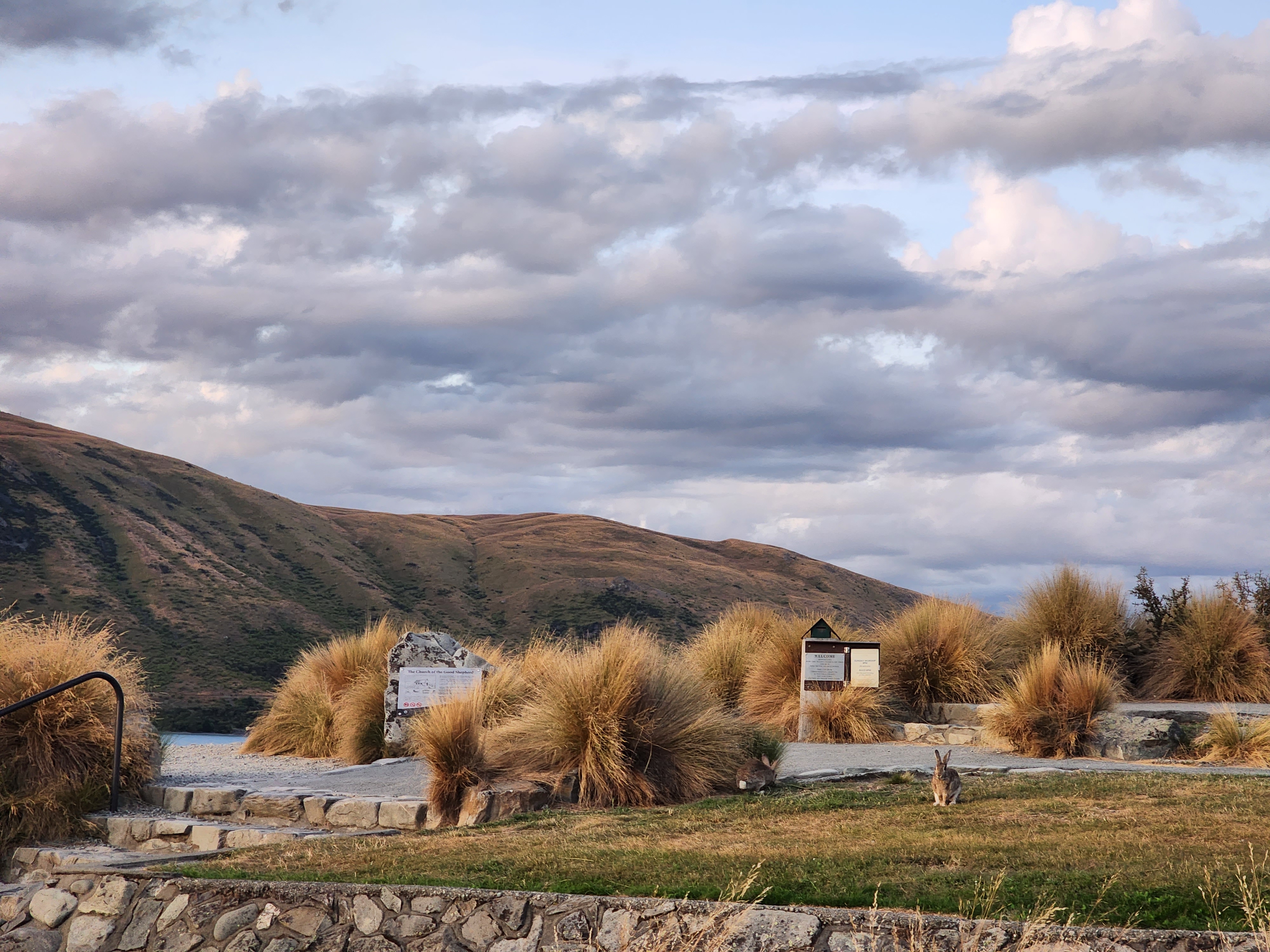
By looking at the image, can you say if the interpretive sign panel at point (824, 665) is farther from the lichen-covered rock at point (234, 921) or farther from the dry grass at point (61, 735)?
the lichen-covered rock at point (234, 921)

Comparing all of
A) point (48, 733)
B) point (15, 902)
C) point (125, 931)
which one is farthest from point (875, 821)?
point (48, 733)

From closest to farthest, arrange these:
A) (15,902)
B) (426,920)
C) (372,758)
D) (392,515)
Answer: (426,920)
(15,902)
(372,758)
(392,515)

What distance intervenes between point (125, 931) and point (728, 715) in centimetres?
561

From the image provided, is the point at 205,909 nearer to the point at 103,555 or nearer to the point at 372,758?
the point at 372,758

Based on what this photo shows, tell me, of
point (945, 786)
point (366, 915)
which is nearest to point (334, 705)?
point (945, 786)

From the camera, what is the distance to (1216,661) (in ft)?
47.7

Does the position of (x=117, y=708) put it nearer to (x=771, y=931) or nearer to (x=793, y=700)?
(x=771, y=931)

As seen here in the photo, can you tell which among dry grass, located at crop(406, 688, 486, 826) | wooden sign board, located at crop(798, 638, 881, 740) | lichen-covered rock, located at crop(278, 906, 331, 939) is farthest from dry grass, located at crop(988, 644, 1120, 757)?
lichen-covered rock, located at crop(278, 906, 331, 939)

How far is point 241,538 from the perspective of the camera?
191 ft

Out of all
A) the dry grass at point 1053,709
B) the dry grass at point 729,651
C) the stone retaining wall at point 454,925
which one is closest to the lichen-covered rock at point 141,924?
the stone retaining wall at point 454,925

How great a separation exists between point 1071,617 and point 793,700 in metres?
4.35

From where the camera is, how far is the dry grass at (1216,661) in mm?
14406

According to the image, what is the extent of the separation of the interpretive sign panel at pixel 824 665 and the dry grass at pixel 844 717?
0.15 meters

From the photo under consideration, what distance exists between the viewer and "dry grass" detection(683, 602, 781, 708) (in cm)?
1488
